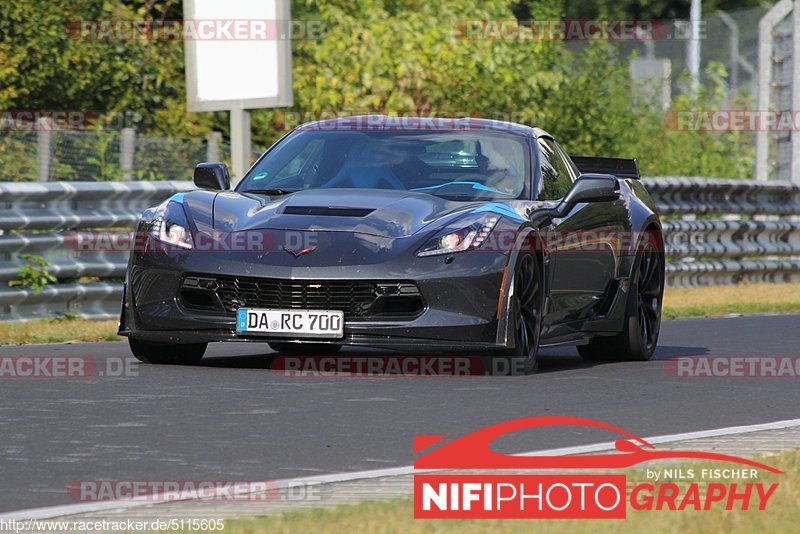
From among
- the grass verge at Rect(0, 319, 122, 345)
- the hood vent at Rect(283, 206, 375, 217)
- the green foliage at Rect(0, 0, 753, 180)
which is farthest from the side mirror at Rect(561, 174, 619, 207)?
the green foliage at Rect(0, 0, 753, 180)

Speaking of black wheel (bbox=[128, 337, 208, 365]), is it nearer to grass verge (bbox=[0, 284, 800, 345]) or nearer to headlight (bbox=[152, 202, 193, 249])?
headlight (bbox=[152, 202, 193, 249])

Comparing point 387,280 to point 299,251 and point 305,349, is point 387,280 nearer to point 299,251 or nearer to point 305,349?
point 299,251

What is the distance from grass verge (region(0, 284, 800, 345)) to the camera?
12.1m

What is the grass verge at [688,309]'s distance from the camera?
12.1m

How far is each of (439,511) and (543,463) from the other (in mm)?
994

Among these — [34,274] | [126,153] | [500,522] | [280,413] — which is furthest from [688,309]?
[500,522]

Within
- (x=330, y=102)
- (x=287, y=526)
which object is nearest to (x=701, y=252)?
(x=330, y=102)

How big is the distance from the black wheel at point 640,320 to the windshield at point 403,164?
137 centimetres

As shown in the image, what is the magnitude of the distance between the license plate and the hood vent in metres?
0.57

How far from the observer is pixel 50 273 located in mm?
13633

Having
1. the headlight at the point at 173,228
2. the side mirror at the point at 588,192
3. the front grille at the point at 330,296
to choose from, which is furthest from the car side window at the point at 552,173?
the headlight at the point at 173,228

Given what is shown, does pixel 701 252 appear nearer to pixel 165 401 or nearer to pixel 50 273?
pixel 50 273

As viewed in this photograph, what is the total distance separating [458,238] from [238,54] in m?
7.33

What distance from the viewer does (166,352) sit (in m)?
9.94
